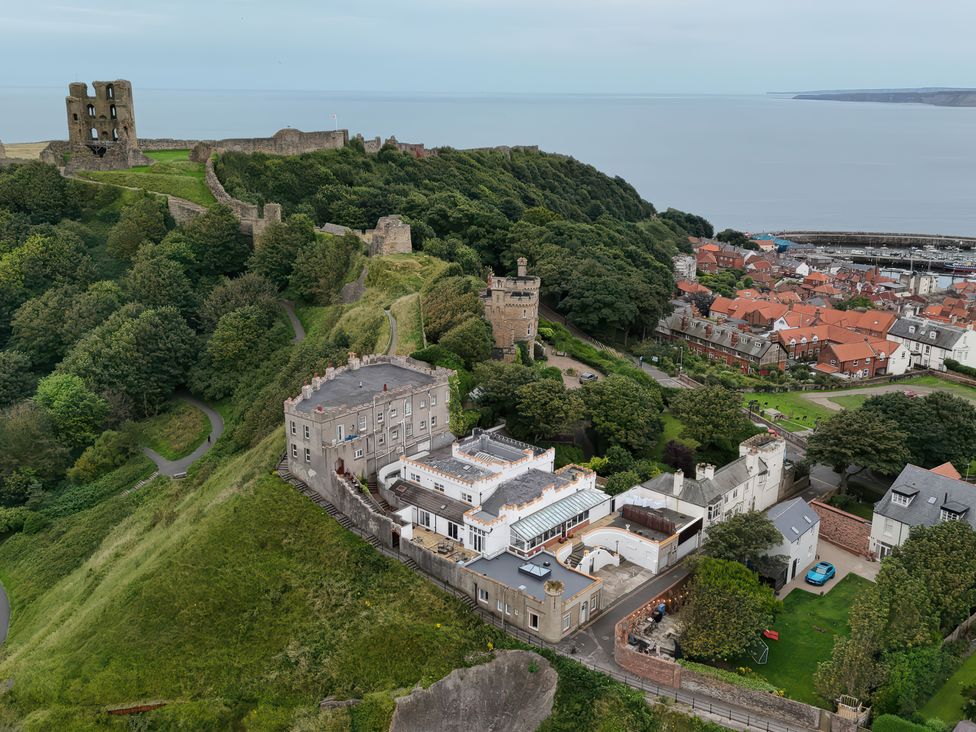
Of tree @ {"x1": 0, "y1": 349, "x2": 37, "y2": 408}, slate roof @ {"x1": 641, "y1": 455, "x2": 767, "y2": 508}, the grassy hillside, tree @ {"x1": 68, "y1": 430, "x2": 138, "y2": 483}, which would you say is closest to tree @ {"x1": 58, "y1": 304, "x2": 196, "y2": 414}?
tree @ {"x1": 0, "y1": 349, "x2": 37, "y2": 408}

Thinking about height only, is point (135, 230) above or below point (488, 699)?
above

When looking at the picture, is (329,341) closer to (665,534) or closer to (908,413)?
Answer: (665,534)

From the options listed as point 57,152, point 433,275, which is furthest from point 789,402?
point 57,152

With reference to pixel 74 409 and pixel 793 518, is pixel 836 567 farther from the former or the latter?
pixel 74 409

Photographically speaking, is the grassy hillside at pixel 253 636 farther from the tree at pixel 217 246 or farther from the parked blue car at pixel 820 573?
the tree at pixel 217 246

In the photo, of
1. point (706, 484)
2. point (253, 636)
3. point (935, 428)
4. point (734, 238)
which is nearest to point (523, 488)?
point (706, 484)

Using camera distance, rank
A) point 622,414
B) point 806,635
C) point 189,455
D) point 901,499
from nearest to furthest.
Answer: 1. point 806,635
2. point 901,499
3. point 622,414
4. point 189,455
